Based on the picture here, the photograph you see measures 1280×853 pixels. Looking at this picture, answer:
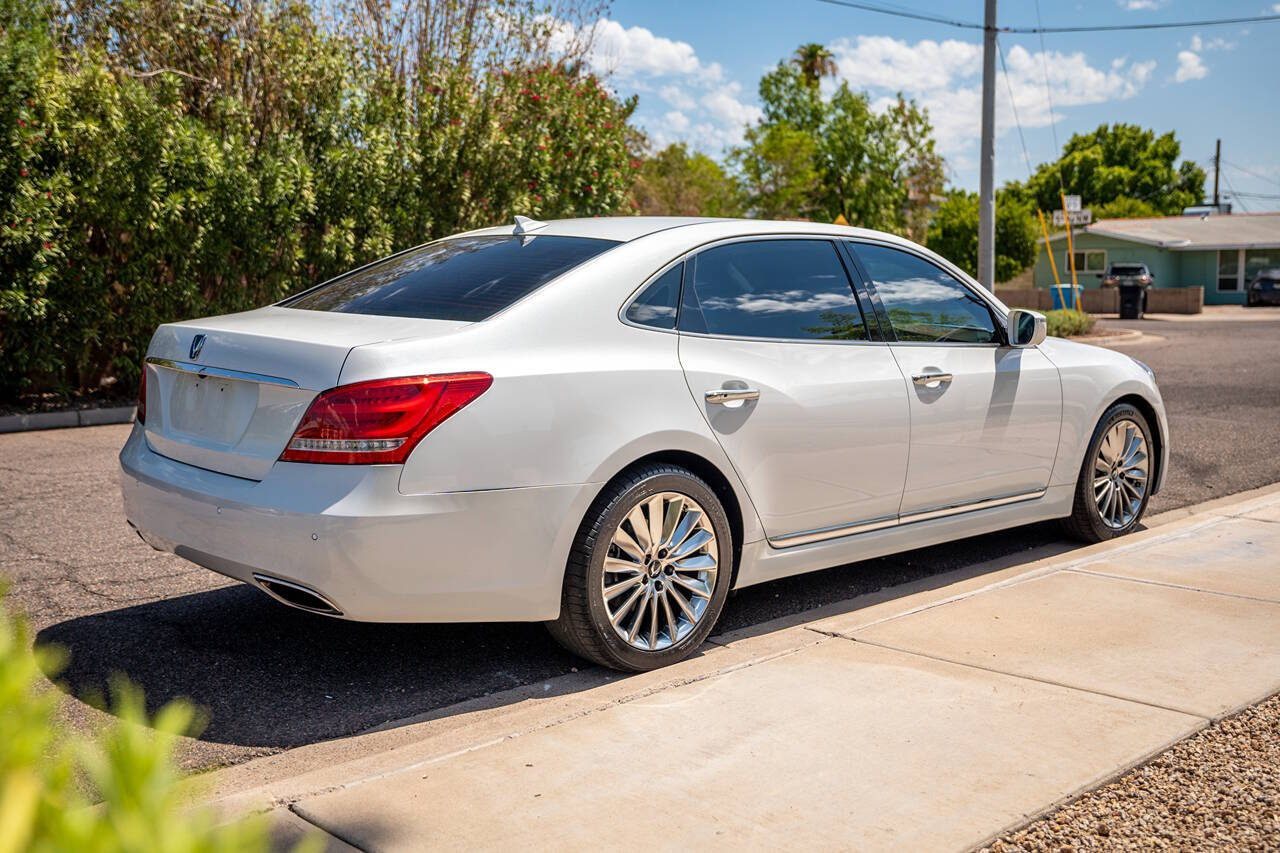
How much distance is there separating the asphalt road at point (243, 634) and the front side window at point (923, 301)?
1.22 m

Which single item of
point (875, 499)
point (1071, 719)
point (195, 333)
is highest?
point (195, 333)

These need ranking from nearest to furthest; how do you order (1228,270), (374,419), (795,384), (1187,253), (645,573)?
(374,419) → (645,573) → (795,384) → (1228,270) → (1187,253)

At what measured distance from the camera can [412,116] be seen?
1462 cm

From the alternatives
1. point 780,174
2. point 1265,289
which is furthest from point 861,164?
point 1265,289

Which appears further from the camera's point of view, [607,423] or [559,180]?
[559,180]

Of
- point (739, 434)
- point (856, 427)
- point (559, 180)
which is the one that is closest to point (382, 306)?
point (739, 434)

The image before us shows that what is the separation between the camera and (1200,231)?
5194cm

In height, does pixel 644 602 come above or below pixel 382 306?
below

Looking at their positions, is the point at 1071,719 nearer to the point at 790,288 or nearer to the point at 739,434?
the point at 739,434

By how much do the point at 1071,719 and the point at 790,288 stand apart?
2.11m

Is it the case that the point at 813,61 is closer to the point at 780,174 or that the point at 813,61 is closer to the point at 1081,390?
the point at 780,174

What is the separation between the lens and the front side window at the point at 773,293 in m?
4.76

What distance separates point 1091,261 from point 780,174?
547 inches

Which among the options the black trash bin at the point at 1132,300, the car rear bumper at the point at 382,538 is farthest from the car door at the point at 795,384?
the black trash bin at the point at 1132,300
